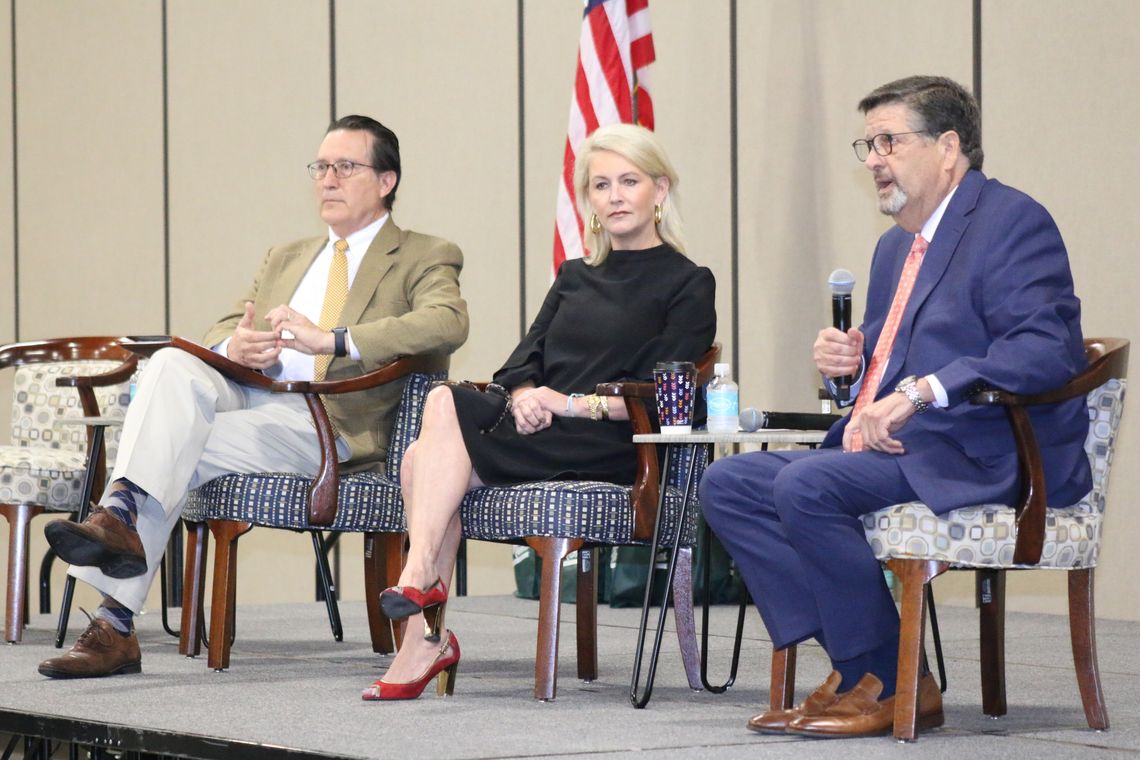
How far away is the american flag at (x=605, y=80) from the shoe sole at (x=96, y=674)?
2401mm

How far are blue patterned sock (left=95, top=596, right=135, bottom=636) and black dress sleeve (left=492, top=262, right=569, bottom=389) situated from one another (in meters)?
0.98

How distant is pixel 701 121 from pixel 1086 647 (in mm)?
3537

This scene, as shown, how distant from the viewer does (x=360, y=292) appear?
13.0 ft

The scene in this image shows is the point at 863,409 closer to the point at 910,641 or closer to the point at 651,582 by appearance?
the point at 910,641

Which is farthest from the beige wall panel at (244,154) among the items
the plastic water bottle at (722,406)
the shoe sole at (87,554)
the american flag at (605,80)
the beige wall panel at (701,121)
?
the plastic water bottle at (722,406)

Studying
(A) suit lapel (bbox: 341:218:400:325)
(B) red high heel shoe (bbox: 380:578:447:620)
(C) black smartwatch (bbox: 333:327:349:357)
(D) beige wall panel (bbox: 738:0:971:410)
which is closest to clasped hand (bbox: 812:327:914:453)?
(B) red high heel shoe (bbox: 380:578:447:620)

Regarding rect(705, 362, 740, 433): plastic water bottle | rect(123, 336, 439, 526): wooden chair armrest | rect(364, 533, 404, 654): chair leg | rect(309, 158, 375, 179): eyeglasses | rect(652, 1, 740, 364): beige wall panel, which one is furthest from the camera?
rect(652, 1, 740, 364): beige wall panel

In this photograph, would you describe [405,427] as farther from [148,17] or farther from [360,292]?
[148,17]

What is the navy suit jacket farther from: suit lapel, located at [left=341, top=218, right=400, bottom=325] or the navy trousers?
suit lapel, located at [left=341, top=218, right=400, bottom=325]

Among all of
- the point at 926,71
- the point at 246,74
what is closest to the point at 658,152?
the point at 926,71

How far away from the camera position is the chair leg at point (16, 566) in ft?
13.8

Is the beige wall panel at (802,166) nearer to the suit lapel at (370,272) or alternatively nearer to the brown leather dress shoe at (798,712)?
the suit lapel at (370,272)

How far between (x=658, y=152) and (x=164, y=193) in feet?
17.2

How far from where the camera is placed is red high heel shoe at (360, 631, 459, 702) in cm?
307
